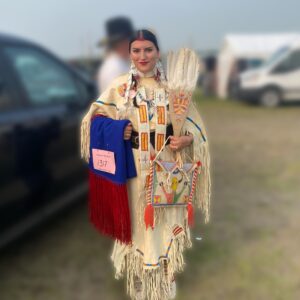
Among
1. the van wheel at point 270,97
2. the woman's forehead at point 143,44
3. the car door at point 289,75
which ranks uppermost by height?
the woman's forehead at point 143,44

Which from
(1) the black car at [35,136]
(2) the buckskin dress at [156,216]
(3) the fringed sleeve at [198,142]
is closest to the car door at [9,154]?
(1) the black car at [35,136]

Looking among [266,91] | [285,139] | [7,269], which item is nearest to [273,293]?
[7,269]

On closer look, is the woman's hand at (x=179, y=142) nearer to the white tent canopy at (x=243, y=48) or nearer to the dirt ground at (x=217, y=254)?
the dirt ground at (x=217, y=254)

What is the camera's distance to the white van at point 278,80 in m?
10.4

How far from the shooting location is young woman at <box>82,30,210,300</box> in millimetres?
1314

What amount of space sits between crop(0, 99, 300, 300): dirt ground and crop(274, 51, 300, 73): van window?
6.61 meters

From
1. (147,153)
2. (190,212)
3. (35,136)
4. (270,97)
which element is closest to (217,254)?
(35,136)

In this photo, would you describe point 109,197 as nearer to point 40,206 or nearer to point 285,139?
point 40,206

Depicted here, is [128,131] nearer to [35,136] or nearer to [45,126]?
[35,136]

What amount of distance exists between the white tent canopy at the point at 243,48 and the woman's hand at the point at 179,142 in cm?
1233

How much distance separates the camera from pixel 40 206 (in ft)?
9.11

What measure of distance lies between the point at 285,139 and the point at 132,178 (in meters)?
5.44

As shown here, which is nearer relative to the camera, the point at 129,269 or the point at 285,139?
the point at 129,269

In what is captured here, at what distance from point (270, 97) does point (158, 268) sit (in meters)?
9.91
